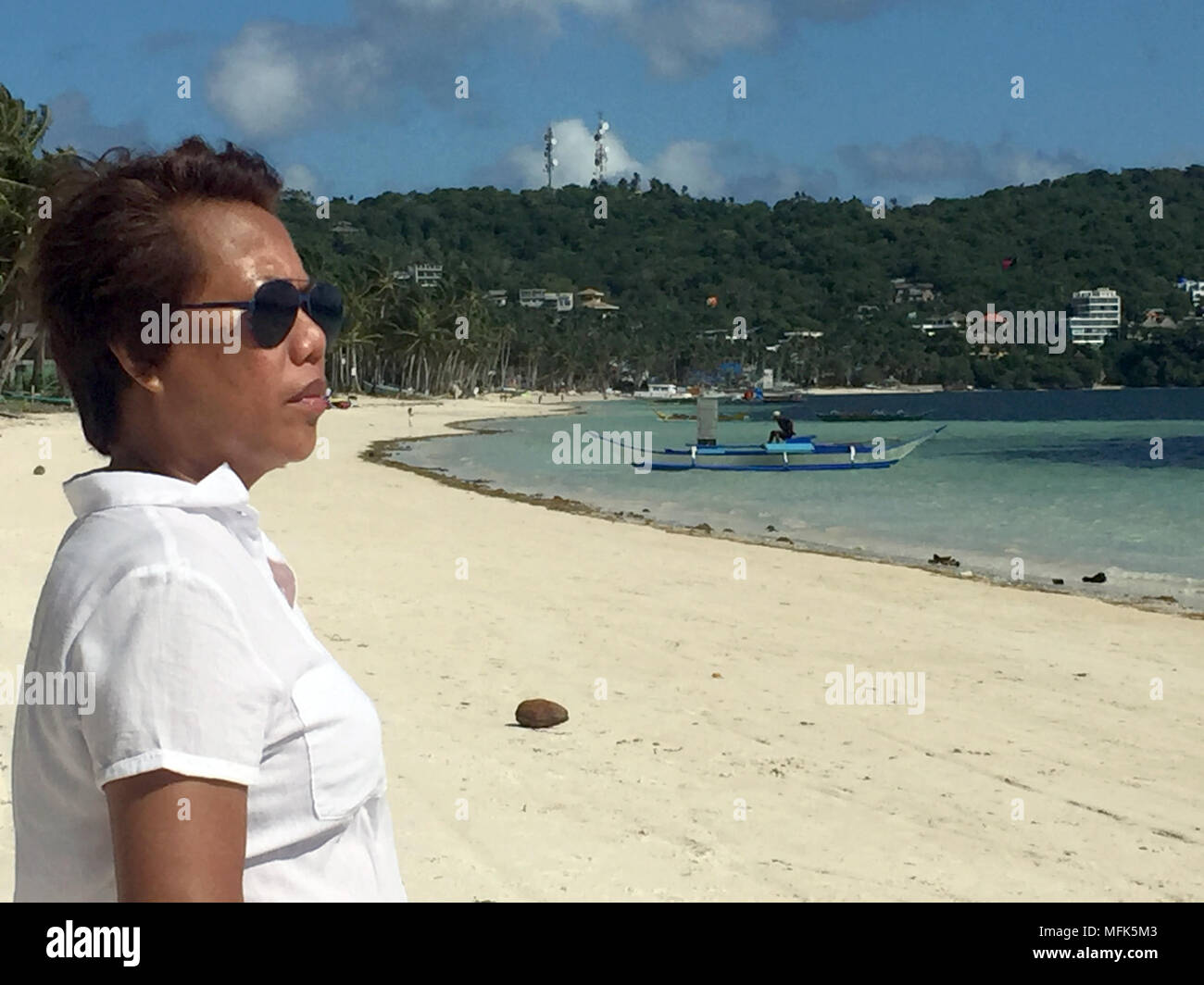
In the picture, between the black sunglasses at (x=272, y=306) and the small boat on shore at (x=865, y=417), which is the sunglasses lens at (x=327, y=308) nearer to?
the black sunglasses at (x=272, y=306)

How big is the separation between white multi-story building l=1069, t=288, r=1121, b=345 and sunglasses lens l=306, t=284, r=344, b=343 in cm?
18831

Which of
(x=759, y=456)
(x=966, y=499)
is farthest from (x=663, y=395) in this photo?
(x=966, y=499)

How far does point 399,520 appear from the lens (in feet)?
68.0

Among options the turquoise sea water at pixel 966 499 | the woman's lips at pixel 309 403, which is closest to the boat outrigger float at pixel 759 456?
the turquoise sea water at pixel 966 499

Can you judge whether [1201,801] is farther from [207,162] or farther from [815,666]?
[207,162]

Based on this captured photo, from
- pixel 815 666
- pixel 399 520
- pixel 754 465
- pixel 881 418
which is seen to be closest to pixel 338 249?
pixel 881 418

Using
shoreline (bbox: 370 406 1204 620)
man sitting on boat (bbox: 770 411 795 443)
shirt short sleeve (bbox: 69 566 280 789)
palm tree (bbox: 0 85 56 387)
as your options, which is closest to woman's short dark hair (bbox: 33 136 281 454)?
shirt short sleeve (bbox: 69 566 280 789)

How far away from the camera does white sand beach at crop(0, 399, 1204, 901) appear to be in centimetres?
554

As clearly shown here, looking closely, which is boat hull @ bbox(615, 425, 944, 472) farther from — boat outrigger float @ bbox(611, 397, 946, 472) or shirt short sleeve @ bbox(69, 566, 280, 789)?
shirt short sleeve @ bbox(69, 566, 280, 789)

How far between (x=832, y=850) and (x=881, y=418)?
104m

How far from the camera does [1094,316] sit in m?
183

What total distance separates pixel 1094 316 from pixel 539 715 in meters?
191

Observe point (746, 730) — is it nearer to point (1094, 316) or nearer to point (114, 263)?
point (114, 263)
